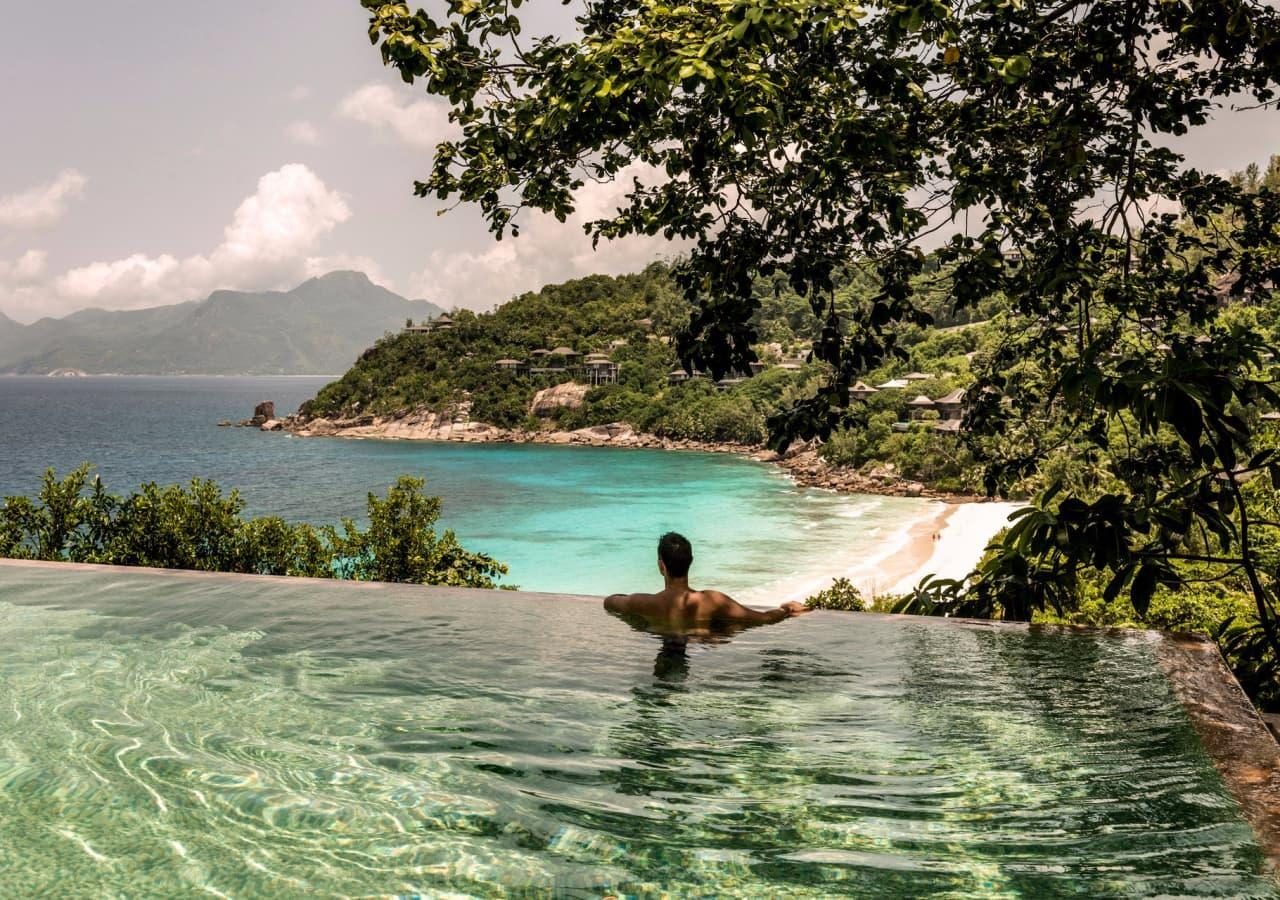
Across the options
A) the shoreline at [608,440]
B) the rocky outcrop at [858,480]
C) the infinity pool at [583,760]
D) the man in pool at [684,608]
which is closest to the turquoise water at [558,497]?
the rocky outcrop at [858,480]

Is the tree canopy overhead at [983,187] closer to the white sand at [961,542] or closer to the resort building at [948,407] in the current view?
the white sand at [961,542]

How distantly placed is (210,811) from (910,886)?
240 cm

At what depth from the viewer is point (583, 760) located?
3654mm

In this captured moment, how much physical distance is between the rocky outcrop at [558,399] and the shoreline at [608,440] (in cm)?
283

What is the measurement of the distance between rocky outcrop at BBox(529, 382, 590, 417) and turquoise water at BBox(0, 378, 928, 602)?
6.46m

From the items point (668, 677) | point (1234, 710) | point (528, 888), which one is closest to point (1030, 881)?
point (528, 888)

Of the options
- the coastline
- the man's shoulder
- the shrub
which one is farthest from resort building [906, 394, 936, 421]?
the man's shoulder

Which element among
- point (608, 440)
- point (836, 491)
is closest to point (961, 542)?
point (836, 491)

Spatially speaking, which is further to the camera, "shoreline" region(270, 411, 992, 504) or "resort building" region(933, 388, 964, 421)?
"resort building" region(933, 388, 964, 421)

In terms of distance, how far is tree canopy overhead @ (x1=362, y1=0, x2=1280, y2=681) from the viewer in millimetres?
3418

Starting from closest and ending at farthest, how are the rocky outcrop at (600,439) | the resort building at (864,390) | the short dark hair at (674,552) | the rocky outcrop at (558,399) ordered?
the short dark hair at (674,552)
the rocky outcrop at (600,439)
the resort building at (864,390)
the rocky outcrop at (558,399)

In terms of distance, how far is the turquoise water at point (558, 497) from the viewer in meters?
31.6

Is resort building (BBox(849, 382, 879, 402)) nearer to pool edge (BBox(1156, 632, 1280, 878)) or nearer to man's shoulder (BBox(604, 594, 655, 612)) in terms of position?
man's shoulder (BBox(604, 594, 655, 612))

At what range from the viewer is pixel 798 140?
465 cm
